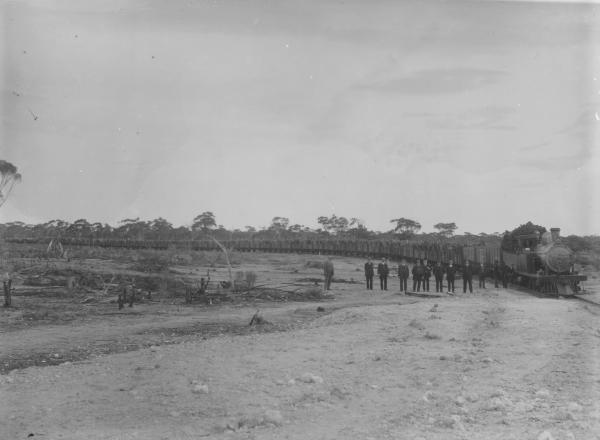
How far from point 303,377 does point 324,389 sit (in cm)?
44

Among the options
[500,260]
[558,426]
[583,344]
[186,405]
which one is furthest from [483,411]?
[500,260]

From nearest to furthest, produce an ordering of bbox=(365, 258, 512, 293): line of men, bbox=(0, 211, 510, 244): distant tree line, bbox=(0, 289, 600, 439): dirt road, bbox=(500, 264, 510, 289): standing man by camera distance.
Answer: bbox=(0, 289, 600, 439): dirt road < bbox=(365, 258, 512, 293): line of men < bbox=(500, 264, 510, 289): standing man < bbox=(0, 211, 510, 244): distant tree line

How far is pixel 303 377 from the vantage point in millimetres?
7875

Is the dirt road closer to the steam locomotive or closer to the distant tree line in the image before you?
the steam locomotive

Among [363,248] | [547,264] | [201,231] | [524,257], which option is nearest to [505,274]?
[524,257]

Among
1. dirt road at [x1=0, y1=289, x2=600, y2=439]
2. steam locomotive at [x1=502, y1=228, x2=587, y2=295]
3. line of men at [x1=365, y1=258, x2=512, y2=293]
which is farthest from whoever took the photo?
line of men at [x1=365, y1=258, x2=512, y2=293]

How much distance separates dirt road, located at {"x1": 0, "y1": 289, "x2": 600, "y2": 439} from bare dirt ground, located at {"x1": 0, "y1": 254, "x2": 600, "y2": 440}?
0.02m

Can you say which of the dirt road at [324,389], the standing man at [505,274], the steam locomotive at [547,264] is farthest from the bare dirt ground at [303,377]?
the standing man at [505,274]

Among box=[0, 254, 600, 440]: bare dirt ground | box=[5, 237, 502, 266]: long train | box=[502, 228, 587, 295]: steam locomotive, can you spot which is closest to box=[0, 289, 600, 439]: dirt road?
box=[0, 254, 600, 440]: bare dirt ground

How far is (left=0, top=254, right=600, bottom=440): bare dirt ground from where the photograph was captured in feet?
20.0

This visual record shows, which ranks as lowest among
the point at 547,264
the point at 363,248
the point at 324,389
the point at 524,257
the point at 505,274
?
the point at 324,389

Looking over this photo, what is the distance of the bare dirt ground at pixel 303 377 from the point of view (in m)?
6.10

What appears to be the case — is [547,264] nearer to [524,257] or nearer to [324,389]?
[524,257]

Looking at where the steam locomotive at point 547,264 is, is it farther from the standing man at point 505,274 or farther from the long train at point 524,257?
the standing man at point 505,274
